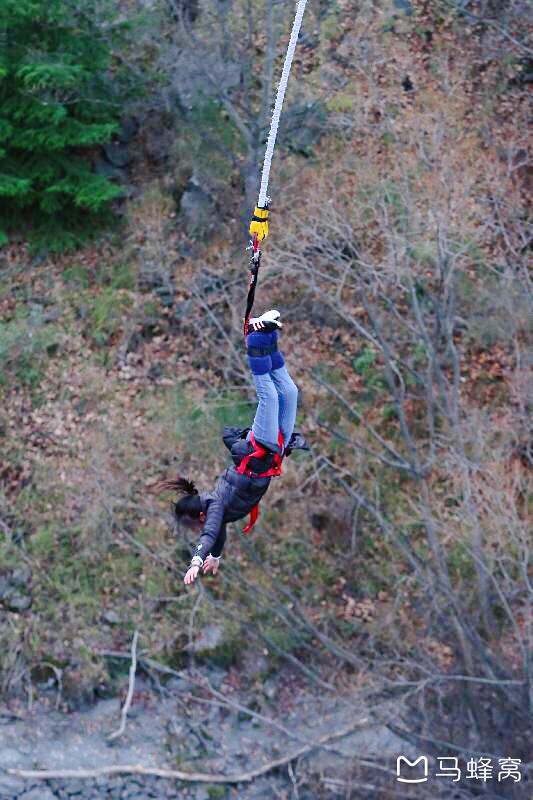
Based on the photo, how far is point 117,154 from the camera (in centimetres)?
1527

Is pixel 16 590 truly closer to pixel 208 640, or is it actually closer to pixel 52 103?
pixel 208 640

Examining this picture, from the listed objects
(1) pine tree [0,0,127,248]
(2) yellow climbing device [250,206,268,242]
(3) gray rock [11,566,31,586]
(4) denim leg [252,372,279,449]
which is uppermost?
(2) yellow climbing device [250,206,268,242]

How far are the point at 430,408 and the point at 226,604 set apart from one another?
3687mm

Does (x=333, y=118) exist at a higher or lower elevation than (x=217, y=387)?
higher

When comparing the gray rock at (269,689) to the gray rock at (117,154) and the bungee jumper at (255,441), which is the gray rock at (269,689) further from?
the gray rock at (117,154)

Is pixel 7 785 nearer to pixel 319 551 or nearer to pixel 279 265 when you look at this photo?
pixel 319 551

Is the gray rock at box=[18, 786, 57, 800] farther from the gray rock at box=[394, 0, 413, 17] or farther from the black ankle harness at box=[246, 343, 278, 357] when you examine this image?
the gray rock at box=[394, 0, 413, 17]

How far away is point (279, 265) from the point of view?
1191cm

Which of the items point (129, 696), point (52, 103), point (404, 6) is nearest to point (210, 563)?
point (129, 696)

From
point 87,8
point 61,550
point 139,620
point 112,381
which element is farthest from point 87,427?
point 87,8

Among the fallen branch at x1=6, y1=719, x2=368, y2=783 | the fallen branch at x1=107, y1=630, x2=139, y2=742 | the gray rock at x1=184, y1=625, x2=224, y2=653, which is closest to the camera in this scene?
the fallen branch at x1=6, y1=719, x2=368, y2=783

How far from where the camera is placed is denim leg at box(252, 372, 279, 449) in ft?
14.4

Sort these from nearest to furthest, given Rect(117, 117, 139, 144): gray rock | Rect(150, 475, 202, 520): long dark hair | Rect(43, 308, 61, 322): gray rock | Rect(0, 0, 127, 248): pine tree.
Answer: Rect(150, 475, 202, 520): long dark hair < Rect(0, 0, 127, 248): pine tree < Rect(43, 308, 61, 322): gray rock < Rect(117, 117, 139, 144): gray rock

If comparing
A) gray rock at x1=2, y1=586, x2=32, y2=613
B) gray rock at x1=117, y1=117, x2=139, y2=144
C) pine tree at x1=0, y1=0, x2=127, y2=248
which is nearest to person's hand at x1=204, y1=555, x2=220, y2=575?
gray rock at x1=2, y1=586, x2=32, y2=613
